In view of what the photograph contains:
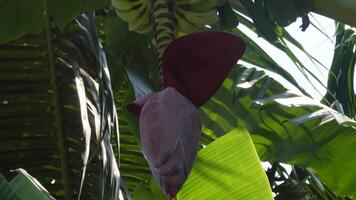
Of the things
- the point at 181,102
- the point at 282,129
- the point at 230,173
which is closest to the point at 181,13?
the point at 181,102

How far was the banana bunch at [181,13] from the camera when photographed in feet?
2.13

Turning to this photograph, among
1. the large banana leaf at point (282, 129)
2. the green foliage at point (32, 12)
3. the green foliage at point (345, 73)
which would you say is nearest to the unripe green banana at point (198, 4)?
the green foliage at point (32, 12)

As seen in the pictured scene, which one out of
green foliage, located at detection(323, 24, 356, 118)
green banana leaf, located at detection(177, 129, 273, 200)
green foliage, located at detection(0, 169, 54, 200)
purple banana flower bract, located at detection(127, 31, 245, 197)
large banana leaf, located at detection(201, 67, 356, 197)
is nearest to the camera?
purple banana flower bract, located at detection(127, 31, 245, 197)

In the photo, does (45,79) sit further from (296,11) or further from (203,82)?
(203,82)

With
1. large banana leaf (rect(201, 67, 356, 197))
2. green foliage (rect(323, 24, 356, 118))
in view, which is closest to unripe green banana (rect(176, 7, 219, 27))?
large banana leaf (rect(201, 67, 356, 197))

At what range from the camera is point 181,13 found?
640mm

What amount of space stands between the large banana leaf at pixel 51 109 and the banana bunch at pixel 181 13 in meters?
0.62

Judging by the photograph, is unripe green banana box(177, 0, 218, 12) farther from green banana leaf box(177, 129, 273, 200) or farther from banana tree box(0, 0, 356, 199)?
green banana leaf box(177, 129, 273, 200)

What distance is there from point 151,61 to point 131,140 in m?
0.50

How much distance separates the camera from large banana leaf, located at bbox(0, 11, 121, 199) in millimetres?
1409

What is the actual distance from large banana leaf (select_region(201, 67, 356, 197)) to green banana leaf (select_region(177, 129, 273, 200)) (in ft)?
0.64

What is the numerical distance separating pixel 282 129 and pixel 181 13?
0.83 meters

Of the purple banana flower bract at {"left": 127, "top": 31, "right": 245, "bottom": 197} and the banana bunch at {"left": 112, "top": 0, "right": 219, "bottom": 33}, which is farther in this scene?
the banana bunch at {"left": 112, "top": 0, "right": 219, "bottom": 33}

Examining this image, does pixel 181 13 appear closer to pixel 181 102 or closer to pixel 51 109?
pixel 181 102
